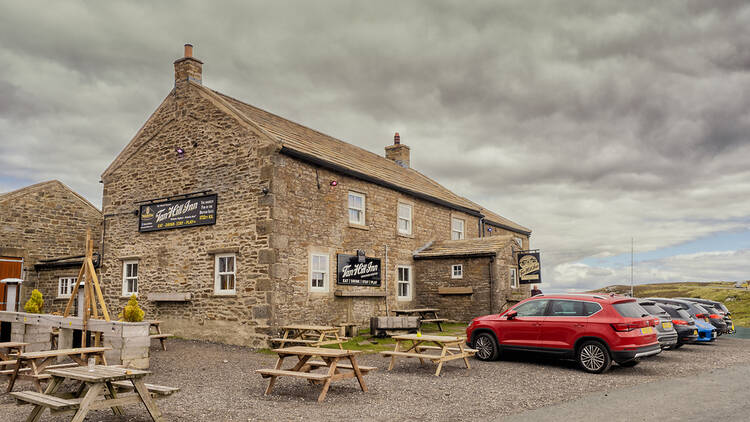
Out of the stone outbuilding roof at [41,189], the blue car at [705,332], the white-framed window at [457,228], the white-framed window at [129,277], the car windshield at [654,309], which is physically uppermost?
the stone outbuilding roof at [41,189]

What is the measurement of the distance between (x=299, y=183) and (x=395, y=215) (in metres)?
5.89

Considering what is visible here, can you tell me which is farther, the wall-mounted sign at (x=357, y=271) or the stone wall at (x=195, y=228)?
the wall-mounted sign at (x=357, y=271)

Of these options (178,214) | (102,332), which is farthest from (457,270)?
(102,332)

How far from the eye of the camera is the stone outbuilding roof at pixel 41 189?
2324 centimetres

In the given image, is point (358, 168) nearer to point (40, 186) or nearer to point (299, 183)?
point (299, 183)

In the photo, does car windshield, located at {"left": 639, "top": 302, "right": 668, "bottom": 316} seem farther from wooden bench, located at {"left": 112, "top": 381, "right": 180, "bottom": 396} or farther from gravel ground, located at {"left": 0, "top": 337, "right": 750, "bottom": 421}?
wooden bench, located at {"left": 112, "top": 381, "right": 180, "bottom": 396}

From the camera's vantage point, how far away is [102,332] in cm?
1088

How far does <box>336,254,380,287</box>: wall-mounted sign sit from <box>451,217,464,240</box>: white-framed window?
7.11m

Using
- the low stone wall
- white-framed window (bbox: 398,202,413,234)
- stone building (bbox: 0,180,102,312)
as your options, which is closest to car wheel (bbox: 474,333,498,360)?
the low stone wall

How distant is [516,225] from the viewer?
3606 cm

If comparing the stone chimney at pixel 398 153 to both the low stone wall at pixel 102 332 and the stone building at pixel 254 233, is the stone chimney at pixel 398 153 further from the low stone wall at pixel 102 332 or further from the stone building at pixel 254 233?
the low stone wall at pixel 102 332

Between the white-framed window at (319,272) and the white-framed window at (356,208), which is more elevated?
the white-framed window at (356,208)

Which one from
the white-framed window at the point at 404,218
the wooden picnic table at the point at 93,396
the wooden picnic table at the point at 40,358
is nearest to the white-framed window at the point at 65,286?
the wooden picnic table at the point at 40,358

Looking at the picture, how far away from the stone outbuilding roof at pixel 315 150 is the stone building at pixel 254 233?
84 millimetres
